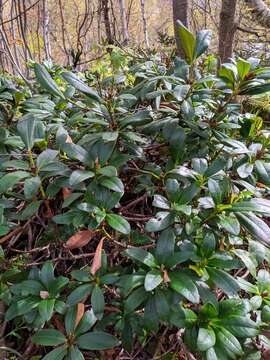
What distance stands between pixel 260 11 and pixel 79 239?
3706mm

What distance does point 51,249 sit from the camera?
→ 2.75 ft

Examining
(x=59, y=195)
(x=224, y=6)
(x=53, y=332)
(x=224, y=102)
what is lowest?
(x=53, y=332)

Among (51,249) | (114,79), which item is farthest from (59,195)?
(114,79)

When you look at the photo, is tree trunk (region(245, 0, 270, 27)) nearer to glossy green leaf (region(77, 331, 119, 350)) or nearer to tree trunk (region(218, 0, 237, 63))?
tree trunk (region(218, 0, 237, 63))

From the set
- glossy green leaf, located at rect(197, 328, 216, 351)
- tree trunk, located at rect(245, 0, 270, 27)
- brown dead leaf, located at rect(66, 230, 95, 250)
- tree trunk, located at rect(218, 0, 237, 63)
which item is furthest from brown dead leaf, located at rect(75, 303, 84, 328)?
tree trunk, located at rect(245, 0, 270, 27)

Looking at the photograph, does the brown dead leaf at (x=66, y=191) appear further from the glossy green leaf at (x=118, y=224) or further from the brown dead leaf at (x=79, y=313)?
the brown dead leaf at (x=79, y=313)

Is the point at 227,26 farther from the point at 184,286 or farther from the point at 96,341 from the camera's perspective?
the point at 96,341

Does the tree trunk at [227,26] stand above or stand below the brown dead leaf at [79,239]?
above

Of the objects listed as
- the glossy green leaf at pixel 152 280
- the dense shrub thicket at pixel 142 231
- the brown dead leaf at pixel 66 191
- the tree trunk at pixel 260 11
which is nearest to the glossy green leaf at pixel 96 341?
the dense shrub thicket at pixel 142 231

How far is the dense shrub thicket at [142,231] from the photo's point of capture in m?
0.65

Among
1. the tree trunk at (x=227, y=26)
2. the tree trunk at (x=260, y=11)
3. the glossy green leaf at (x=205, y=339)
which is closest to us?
the glossy green leaf at (x=205, y=339)

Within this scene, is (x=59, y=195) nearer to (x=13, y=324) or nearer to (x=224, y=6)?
(x=13, y=324)

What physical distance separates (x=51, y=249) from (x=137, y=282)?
29 cm

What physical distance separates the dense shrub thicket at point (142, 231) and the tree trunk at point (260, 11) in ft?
10.5
